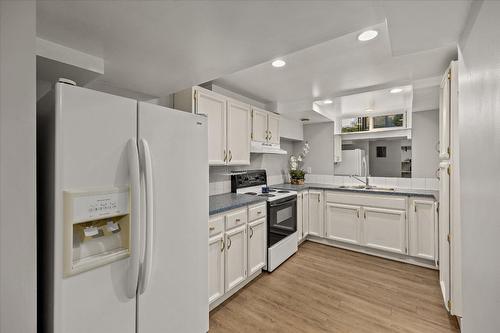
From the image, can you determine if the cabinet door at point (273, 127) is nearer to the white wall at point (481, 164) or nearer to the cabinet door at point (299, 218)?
the cabinet door at point (299, 218)

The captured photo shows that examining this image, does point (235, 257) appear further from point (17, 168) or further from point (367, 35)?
point (367, 35)

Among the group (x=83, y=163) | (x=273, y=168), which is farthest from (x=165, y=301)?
(x=273, y=168)

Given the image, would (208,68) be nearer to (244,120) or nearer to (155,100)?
(155,100)

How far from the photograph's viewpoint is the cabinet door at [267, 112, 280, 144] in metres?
3.30

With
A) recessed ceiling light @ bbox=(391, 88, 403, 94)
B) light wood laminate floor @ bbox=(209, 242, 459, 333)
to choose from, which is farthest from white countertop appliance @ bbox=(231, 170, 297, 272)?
recessed ceiling light @ bbox=(391, 88, 403, 94)

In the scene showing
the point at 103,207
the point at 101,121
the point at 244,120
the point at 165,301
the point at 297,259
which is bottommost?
the point at 297,259

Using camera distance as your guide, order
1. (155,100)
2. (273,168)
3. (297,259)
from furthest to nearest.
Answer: (273,168) → (297,259) → (155,100)

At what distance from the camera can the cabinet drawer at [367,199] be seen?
2.92m

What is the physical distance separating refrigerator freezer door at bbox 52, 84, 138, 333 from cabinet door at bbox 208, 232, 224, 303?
81 cm

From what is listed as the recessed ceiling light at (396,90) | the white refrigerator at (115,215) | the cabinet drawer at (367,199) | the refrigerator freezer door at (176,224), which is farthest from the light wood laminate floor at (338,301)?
the recessed ceiling light at (396,90)

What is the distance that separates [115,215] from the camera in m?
1.09

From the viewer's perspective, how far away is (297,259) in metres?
3.05

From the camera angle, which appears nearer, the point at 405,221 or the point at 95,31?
the point at 95,31

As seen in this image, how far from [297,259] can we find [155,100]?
104 inches
